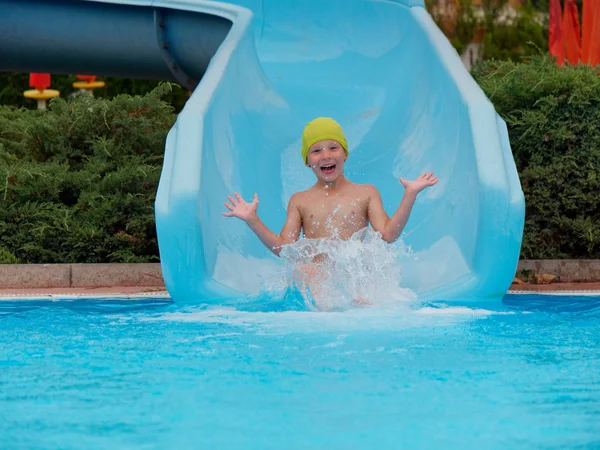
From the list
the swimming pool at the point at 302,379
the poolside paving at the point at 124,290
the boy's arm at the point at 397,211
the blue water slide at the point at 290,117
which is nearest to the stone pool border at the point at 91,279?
the poolside paving at the point at 124,290

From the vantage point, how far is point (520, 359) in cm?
324

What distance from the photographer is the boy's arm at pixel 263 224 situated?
4.58 metres

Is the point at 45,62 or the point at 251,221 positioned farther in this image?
the point at 45,62

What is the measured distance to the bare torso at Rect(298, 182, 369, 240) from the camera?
4.87m

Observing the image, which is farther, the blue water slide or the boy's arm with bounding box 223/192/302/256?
→ the blue water slide

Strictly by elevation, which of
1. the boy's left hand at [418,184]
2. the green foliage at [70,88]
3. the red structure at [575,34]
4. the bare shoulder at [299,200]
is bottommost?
the bare shoulder at [299,200]

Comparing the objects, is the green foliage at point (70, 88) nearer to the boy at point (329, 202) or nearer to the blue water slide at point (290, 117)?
the blue water slide at point (290, 117)

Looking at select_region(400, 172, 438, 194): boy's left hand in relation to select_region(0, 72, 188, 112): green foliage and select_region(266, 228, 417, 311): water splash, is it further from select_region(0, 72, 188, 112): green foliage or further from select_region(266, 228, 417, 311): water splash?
select_region(0, 72, 188, 112): green foliage

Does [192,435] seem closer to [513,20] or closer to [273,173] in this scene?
[273,173]

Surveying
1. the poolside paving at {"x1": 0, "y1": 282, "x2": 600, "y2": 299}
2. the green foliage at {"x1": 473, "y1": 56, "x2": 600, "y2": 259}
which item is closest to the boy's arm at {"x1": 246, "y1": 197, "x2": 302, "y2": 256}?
the poolside paving at {"x1": 0, "y1": 282, "x2": 600, "y2": 299}

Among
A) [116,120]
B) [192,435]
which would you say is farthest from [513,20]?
[192,435]

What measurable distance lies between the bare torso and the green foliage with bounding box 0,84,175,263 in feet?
6.26

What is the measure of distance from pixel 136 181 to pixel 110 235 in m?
0.56

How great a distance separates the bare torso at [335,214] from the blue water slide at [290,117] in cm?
41
